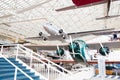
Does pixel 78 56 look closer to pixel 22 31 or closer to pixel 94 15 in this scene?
pixel 94 15

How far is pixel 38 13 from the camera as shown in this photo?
23688mm

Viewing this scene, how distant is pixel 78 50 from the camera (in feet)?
45.0

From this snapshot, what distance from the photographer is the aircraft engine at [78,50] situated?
531 inches

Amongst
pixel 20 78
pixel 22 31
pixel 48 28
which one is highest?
pixel 22 31

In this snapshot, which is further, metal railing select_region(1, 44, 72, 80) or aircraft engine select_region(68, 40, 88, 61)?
aircraft engine select_region(68, 40, 88, 61)

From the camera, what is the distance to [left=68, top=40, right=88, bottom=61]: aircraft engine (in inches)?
531

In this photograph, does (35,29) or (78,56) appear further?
(35,29)

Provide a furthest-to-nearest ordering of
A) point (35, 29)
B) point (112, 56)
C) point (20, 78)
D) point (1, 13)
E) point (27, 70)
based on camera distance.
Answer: point (35, 29) < point (1, 13) < point (112, 56) < point (27, 70) < point (20, 78)

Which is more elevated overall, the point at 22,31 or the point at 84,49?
the point at 22,31

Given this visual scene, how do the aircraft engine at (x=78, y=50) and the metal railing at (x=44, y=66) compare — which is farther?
the aircraft engine at (x=78, y=50)

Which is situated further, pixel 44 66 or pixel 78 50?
pixel 78 50

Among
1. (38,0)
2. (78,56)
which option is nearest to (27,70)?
(78,56)

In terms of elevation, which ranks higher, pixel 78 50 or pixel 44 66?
pixel 78 50

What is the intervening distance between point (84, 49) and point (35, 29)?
18901 mm
